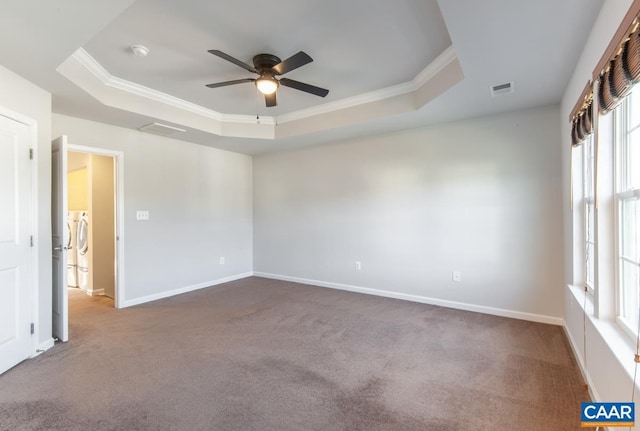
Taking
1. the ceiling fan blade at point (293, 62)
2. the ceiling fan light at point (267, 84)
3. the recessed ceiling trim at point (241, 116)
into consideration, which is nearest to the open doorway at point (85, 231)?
the recessed ceiling trim at point (241, 116)

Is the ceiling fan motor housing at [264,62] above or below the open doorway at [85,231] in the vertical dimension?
above

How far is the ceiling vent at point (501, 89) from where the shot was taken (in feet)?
9.50

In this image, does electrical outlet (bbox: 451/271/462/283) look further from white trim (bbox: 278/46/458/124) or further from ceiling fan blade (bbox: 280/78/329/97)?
ceiling fan blade (bbox: 280/78/329/97)

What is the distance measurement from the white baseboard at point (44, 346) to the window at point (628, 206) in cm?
438

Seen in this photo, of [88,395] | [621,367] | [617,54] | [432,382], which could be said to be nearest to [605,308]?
[621,367]

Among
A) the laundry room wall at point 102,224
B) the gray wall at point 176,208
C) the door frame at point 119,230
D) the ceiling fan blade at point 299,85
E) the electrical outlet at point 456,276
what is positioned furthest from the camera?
the laundry room wall at point 102,224

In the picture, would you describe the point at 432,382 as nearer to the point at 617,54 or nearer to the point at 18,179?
the point at 617,54

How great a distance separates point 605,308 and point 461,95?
7.27 feet

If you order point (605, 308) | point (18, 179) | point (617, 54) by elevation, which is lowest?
point (605, 308)

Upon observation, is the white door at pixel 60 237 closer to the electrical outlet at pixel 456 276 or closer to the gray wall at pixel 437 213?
the gray wall at pixel 437 213

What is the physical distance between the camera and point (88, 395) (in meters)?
2.13

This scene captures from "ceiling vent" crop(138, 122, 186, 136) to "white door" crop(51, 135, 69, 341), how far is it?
116cm

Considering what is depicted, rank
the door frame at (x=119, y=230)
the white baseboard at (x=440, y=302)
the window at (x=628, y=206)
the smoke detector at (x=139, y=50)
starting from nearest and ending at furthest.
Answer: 1. the window at (x=628, y=206)
2. the smoke detector at (x=139, y=50)
3. the white baseboard at (x=440, y=302)
4. the door frame at (x=119, y=230)

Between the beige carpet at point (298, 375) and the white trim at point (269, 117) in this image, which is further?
the white trim at point (269, 117)
